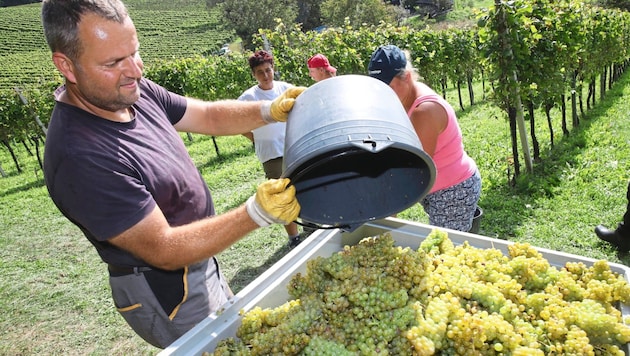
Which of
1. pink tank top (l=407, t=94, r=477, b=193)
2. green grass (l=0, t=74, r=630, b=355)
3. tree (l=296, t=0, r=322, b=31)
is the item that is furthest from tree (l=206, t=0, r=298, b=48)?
pink tank top (l=407, t=94, r=477, b=193)

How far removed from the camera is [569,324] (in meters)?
1.35

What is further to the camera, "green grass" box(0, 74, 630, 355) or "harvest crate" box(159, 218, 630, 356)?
"green grass" box(0, 74, 630, 355)

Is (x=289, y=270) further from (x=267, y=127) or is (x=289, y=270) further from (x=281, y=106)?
(x=267, y=127)

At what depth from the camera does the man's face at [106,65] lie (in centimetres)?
154

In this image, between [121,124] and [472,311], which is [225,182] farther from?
[472,311]

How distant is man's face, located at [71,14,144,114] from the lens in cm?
154

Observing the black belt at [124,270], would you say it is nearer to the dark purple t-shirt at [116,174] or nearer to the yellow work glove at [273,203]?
the dark purple t-shirt at [116,174]

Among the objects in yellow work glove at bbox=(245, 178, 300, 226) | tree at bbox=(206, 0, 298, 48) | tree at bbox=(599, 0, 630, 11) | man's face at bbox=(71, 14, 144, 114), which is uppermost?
tree at bbox=(206, 0, 298, 48)

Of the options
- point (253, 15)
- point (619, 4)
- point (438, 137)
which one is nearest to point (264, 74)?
point (438, 137)

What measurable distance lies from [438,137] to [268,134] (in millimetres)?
2466

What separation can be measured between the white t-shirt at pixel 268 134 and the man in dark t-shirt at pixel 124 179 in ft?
8.24

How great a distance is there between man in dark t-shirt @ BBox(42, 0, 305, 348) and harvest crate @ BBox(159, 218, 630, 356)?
9.9 inches

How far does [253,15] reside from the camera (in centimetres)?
5088

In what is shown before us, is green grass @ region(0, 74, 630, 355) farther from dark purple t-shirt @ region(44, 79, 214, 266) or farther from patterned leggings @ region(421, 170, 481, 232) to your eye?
dark purple t-shirt @ region(44, 79, 214, 266)
